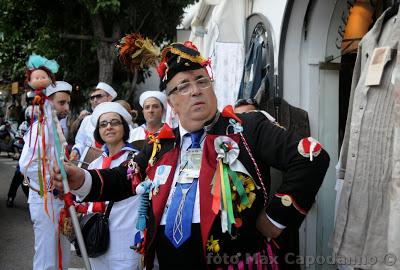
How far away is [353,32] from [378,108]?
165 cm

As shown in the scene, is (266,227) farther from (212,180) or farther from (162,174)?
(162,174)

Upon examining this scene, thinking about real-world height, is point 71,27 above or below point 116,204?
above

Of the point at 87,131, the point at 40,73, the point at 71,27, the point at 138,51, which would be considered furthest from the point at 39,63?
the point at 71,27

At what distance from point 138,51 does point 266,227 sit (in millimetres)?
1331

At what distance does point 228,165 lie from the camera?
222 cm

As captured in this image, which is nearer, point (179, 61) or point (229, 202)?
point (229, 202)

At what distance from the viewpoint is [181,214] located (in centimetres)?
223

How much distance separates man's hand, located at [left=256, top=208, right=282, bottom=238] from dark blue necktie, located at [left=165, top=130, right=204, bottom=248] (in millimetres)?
333

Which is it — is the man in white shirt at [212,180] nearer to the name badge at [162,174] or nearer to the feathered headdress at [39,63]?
the name badge at [162,174]

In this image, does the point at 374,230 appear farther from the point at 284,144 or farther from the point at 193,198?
the point at 193,198

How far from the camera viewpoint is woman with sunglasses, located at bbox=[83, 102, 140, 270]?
3.25m

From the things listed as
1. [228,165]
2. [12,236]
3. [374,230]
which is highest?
[228,165]

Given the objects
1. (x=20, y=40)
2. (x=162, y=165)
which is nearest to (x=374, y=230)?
(x=162, y=165)

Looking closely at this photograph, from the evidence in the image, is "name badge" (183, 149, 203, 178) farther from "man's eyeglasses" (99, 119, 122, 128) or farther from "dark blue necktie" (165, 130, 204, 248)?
"man's eyeglasses" (99, 119, 122, 128)
